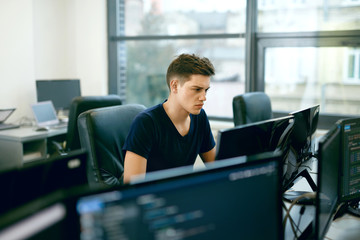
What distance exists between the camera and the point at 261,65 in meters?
3.40

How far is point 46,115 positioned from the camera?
3.49 metres

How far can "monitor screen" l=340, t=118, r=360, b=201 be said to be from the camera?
1493mm

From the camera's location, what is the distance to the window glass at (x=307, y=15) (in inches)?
118

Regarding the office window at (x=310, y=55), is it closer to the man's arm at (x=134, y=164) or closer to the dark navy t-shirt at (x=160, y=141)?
the dark navy t-shirt at (x=160, y=141)

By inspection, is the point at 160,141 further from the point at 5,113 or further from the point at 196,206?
the point at 5,113

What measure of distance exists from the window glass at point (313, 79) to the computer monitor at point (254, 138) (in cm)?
185

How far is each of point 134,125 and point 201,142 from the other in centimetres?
40

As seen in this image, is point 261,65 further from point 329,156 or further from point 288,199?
point 329,156

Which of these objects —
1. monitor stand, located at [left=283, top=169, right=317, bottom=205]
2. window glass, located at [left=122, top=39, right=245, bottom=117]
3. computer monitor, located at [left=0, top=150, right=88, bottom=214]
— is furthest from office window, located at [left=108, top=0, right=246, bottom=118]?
computer monitor, located at [left=0, top=150, right=88, bottom=214]

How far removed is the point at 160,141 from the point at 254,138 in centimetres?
59

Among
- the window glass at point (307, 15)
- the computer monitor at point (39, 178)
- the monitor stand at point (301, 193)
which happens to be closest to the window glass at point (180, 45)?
the window glass at point (307, 15)

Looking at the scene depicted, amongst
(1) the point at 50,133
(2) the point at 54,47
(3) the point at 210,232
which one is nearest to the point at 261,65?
(1) the point at 50,133

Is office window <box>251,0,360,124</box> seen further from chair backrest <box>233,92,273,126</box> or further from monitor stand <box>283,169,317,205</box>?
monitor stand <box>283,169,317,205</box>

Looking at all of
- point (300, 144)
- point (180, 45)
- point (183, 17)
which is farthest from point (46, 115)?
point (300, 144)
